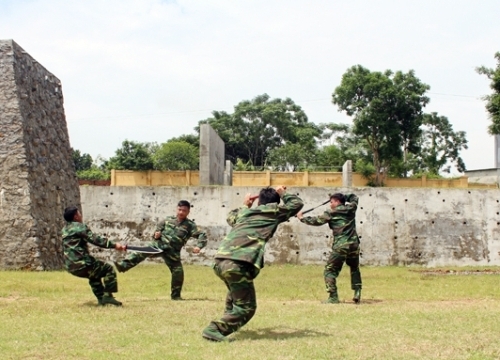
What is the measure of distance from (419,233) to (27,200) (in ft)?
36.5

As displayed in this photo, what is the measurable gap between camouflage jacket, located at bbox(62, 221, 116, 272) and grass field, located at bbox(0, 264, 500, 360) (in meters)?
0.62

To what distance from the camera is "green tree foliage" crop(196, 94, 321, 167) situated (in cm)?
5338

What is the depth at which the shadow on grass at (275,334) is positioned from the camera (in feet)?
23.4

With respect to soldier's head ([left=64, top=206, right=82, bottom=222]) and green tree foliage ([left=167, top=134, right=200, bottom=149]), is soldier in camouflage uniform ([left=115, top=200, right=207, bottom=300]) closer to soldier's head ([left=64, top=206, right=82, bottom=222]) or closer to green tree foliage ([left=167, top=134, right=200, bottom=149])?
soldier's head ([left=64, top=206, right=82, bottom=222])

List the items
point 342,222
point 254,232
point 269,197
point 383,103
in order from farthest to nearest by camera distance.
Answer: point 383,103 → point 342,222 → point 269,197 → point 254,232

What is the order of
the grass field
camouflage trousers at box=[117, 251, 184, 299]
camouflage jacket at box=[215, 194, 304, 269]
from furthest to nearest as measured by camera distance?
camouflage trousers at box=[117, 251, 184, 299], camouflage jacket at box=[215, 194, 304, 269], the grass field

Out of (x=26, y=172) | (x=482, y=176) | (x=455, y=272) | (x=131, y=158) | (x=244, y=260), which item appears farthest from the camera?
(x=131, y=158)

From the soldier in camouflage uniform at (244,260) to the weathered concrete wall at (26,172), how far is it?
9.26m

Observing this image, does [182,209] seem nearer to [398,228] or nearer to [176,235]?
[176,235]

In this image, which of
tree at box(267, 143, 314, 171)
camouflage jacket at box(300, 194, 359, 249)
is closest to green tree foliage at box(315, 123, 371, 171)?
tree at box(267, 143, 314, 171)

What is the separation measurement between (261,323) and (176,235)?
3087 mm

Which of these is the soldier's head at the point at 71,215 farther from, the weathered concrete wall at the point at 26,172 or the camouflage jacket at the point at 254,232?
the weathered concrete wall at the point at 26,172

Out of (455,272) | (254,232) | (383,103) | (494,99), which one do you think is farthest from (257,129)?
(254,232)

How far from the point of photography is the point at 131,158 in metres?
44.8
